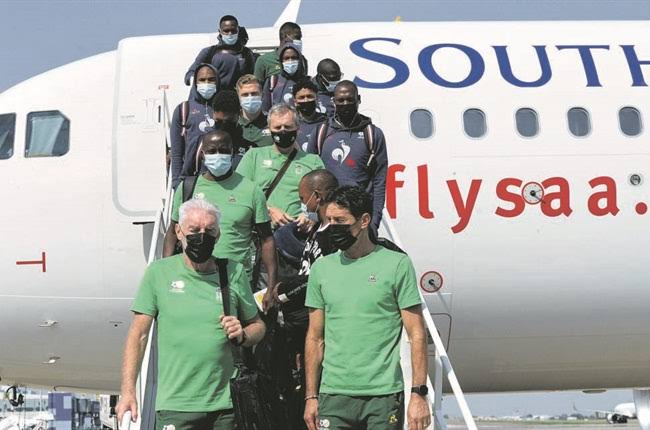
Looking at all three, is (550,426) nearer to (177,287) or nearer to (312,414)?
(312,414)

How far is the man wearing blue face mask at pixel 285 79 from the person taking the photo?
9.84 meters

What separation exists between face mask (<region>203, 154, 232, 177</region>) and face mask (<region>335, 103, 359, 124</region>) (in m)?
1.62

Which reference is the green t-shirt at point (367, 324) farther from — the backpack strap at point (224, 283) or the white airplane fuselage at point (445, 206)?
the white airplane fuselage at point (445, 206)

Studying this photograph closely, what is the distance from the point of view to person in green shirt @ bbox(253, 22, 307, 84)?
10469 millimetres

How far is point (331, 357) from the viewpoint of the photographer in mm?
6523

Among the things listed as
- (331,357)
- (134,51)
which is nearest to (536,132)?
(134,51)

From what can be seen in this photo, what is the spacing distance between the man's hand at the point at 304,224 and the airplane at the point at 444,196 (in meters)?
3.58

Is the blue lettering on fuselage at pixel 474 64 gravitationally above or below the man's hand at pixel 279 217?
above

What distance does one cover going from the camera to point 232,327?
19.9 ft

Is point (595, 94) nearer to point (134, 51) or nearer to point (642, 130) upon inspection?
point (642, 130)

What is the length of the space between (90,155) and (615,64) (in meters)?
6.47

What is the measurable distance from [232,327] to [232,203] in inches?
65.1

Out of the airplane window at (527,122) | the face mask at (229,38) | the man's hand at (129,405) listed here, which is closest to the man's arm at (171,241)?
the man's hand at (129,405)

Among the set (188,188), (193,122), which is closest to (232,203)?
(188,188)
